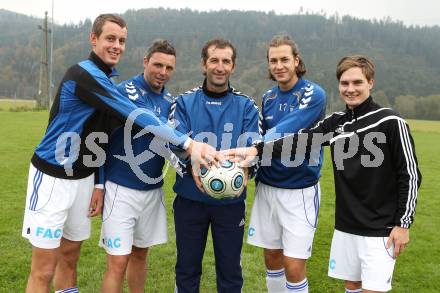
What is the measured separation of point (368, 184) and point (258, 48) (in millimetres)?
129958

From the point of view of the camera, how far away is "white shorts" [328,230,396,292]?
354 centimetres

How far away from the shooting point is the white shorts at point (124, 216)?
161 inches

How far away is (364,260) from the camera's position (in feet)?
11.8

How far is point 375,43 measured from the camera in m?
148

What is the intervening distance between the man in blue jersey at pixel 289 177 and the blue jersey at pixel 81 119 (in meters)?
1.01

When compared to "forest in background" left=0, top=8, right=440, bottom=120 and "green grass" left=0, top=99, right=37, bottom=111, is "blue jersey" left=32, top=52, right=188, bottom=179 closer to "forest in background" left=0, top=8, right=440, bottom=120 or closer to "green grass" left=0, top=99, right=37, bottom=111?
"green grass" left=0, top=99, right=37, bottom=111

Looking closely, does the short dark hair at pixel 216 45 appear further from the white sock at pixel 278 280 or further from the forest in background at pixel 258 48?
the forest in background at pixel 258 48

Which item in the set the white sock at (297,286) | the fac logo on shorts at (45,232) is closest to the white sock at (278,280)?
the white sock at (297,286)

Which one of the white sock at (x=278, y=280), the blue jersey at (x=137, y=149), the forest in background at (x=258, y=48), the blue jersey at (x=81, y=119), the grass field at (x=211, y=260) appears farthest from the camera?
the forest in background at (x=258, y=48)

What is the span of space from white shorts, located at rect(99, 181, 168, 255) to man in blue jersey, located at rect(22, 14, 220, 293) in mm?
237

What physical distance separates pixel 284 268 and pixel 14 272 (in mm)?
3299

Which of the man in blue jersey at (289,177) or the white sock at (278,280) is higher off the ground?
the man in blue jersey at (289,177)

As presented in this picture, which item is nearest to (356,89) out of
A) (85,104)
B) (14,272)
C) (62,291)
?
(85,104)

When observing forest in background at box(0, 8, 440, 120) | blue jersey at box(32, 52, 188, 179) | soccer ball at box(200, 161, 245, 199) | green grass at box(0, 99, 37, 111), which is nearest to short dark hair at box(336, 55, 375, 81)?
soccer ball at box(200, 161, 245, 199)
